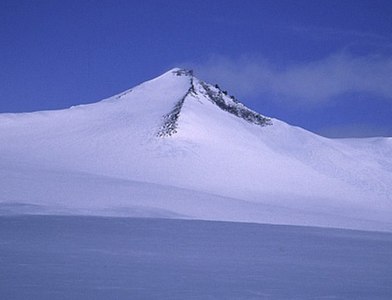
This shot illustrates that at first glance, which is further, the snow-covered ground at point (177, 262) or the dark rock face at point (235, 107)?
the dark rock face at point (235, 107)

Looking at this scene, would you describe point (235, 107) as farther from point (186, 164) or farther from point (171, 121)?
point (186, 164)

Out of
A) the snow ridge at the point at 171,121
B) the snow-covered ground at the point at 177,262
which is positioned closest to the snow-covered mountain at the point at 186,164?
the snow ridge at the point at 171,121

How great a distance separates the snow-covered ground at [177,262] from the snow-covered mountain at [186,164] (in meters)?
3.91

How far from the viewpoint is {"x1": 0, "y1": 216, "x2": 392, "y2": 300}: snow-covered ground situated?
7.11m

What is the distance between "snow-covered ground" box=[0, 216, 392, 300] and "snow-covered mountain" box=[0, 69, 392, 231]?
3.91m

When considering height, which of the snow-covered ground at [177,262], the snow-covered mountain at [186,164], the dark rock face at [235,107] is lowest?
the snow-covered ground at [177,262]

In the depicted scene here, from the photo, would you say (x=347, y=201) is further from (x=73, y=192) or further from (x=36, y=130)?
(x=36, y=130)

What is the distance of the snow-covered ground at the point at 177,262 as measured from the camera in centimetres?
711

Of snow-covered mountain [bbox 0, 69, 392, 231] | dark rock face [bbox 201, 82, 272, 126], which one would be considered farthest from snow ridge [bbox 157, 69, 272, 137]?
snow-covered mountain [bbox 0, 69, 392, 231]

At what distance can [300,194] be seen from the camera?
2738 centimetres

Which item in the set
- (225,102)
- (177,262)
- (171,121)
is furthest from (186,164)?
(177,262)

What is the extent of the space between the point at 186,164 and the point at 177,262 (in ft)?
66.5

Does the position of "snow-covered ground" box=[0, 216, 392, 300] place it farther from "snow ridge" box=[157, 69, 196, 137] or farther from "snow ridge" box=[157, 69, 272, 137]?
"snow ridge" box=[157, 69, 272, 137]

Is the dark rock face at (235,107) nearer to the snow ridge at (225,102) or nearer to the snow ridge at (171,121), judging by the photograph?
the snow ridge at (225,102)
